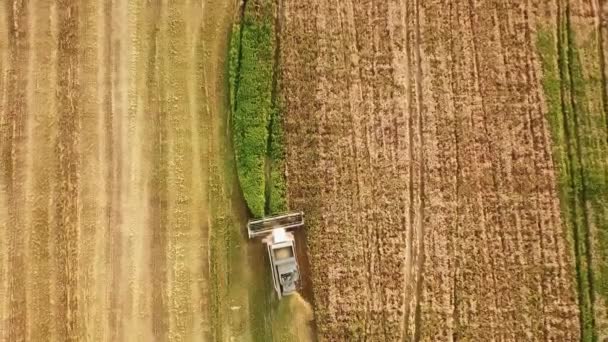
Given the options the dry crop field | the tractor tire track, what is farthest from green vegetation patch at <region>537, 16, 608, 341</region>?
the tractor tire track

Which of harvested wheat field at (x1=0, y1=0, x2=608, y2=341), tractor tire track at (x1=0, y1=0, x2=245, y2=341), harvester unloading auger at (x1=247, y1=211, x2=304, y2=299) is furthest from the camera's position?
harvested wheat field at (x1=0, y1=0, x2=608, y2=341)

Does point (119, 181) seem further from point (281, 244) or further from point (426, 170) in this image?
point (426, 170)

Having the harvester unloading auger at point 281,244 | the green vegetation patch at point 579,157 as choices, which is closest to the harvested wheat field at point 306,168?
the green vegetation patch at point 579,157

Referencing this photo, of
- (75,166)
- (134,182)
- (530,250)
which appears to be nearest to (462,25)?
(530,250)

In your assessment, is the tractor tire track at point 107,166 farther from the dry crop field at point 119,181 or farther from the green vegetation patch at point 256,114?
the green vegetation patch at point 256,114

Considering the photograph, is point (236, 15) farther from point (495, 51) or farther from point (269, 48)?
point (495, 51)

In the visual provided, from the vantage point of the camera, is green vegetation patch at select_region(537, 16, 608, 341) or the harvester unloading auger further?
green vegetation patch at select_region(537, 16, 608, 341)

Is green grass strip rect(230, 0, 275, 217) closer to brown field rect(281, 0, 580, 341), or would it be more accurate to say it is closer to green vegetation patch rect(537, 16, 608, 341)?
brown field rect(281, 0, 580, 341)
